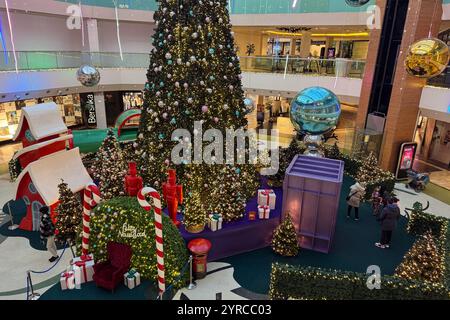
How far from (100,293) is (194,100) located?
15.7ft

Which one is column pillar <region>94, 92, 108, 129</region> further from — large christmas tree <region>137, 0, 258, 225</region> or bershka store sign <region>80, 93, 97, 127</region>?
large christmas tree <region>137, 0, 258, 225</region>

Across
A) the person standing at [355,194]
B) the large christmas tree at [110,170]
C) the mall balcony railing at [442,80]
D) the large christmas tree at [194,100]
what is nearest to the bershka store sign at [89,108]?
the large christmas tree at [110,170]

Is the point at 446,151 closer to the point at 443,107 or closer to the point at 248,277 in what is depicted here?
the point at 443,107

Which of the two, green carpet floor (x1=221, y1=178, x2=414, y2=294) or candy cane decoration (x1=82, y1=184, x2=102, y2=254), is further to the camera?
green carpet floor (x1=221, y1=178, x2=414, y2=294)

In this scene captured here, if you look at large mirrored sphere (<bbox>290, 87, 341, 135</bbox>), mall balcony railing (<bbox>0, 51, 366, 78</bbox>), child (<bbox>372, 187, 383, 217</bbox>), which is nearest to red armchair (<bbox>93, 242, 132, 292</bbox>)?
large mirrored sphere (<bbox>290, 87, 341, 135</bbox>)

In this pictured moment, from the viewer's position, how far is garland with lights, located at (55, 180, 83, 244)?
8438mm

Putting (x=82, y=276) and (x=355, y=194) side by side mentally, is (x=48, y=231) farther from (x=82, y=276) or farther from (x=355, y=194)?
(x=355, y=194)

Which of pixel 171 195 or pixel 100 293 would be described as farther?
pixel 171 195

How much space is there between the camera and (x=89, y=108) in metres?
22.3

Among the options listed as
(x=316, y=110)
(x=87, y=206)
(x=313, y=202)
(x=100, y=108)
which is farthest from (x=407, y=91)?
(x=100, y=108)

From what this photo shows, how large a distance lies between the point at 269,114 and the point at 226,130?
56.3ft

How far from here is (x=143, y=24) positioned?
77.7 ft

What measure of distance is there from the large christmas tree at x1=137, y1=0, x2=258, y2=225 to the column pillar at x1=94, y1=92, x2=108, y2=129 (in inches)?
531
